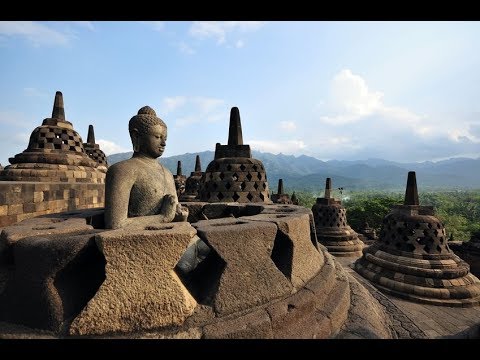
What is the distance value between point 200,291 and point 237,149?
15.7ft

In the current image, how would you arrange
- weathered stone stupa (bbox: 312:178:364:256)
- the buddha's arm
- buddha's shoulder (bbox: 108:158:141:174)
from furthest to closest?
weathered stone stupa (bbox: 312:178:364:256), buddha's shoulder (bbox: 108:158:141:174), the buddha's arm

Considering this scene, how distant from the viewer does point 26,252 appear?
5.90 feet

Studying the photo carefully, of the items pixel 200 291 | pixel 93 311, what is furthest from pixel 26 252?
pixel 200 291

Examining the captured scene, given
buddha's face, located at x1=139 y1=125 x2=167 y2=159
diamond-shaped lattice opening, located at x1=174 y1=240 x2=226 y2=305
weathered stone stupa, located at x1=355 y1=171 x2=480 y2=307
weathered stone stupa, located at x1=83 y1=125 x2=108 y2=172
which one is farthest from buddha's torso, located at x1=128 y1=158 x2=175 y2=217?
weathered stone stupa, located at x1=83 y1=125 x2=108 y2=172

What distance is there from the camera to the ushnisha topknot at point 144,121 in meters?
2.66

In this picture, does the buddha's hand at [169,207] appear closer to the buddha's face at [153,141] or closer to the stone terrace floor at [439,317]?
the buddha's face at [153,141]

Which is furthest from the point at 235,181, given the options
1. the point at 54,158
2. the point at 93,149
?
the point at 93,149

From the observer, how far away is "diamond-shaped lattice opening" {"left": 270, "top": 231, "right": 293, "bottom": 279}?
2299 mm

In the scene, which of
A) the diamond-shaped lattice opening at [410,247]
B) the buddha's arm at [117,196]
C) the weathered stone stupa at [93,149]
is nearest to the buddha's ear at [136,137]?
the buddha's arm at [117,196]

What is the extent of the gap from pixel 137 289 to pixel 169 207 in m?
0.94

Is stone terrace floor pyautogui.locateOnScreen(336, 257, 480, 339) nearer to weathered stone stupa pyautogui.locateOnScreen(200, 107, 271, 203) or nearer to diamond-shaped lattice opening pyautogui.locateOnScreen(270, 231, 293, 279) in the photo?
weathered stone stupa pyautogui.locateOnScreen(200, 107, 271, 203)

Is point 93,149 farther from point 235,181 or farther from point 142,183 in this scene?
point 142,183

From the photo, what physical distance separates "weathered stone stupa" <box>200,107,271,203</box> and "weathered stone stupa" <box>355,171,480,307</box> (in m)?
5.27
